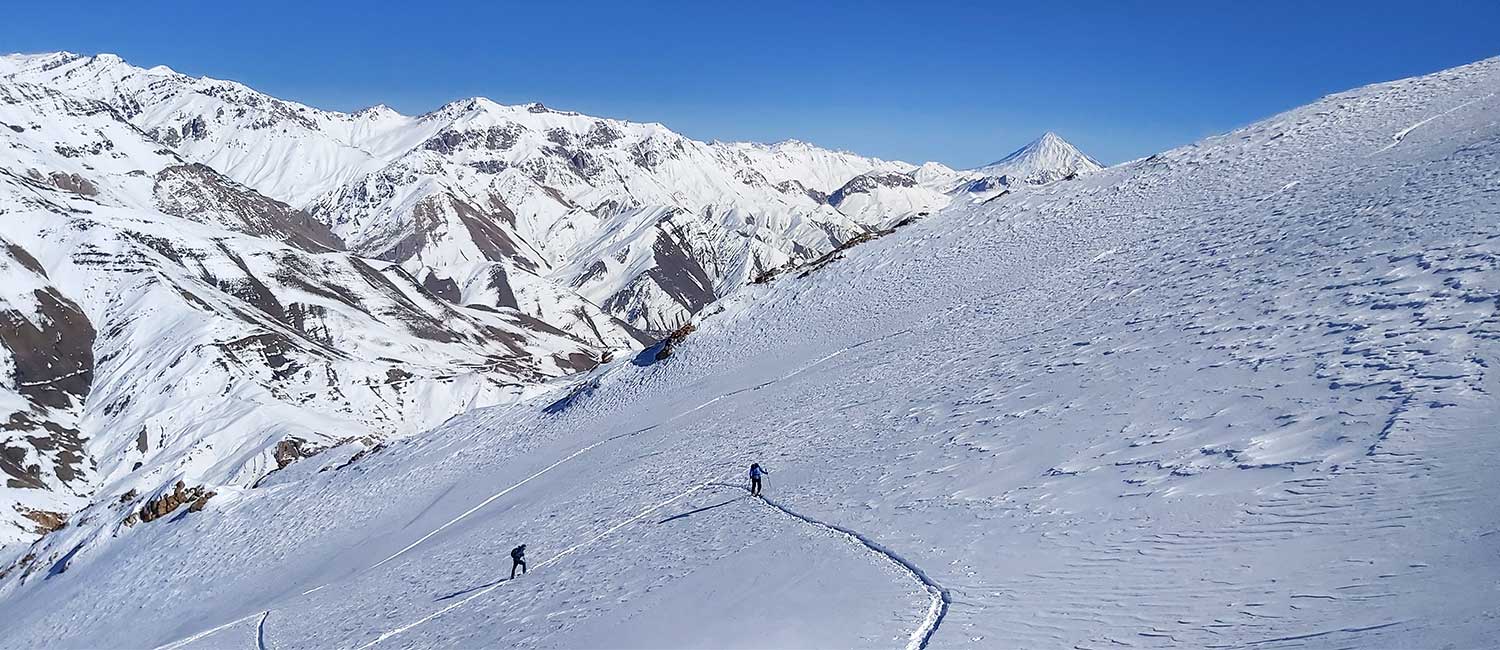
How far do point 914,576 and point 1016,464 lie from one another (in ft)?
18.0

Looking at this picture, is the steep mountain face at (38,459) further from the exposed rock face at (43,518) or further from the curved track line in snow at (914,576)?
the curved track line in snow at (914,576)

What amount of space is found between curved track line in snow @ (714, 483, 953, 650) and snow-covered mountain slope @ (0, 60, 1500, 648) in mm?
79

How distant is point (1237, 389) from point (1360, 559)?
898 cm

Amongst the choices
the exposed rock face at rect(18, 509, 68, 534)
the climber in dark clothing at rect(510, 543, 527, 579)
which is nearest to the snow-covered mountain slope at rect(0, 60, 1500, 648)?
the climber in dark clothing at rect(510, 543, 527, 579)

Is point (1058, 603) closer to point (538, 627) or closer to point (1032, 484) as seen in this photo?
point (1032, 484)

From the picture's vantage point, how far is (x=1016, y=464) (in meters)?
21.3

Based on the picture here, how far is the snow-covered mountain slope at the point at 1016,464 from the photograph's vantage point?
1385 centimetres

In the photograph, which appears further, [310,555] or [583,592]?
[310,555]

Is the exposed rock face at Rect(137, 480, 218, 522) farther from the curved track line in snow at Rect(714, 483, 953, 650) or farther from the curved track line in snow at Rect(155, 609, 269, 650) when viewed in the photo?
the curved track line in snow at Rect(714, 483, 953, 650)

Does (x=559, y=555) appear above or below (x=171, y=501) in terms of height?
below

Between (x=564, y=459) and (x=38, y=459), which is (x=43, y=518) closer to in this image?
(x=38, y=459)

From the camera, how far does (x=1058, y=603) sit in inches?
554

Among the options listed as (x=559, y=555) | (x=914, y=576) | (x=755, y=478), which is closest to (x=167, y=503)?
(x=559, y=555)

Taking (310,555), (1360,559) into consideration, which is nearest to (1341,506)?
(1360,559)
